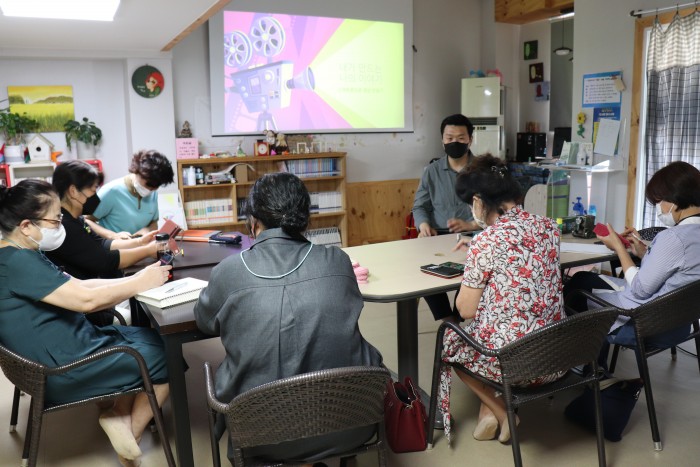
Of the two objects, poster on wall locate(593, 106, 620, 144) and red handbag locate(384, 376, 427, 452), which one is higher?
poster on wall locate(593, 106, 620, 144)

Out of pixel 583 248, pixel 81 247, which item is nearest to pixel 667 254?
pixel 583 248

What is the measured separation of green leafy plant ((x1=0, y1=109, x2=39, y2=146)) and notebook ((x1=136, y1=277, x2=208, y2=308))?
134 inches

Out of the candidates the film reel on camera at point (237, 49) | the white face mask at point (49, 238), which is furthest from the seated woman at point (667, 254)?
the film reel on camera at point (237, 49)

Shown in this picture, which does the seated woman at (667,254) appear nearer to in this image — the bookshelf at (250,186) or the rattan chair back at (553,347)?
the rattan chair back at (553,347)

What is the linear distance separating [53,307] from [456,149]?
2658mm

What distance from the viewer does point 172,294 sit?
7.54 ft

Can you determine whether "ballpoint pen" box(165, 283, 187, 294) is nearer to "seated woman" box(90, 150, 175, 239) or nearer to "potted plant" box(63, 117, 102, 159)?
"seated woman" box(90, 150, 175, 239)

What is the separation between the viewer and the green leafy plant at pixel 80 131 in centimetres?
527

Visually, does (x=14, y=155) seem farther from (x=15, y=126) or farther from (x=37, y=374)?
(x=37, y=374)

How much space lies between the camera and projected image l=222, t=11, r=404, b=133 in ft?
19.3

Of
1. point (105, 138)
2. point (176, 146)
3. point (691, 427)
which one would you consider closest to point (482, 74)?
point (176, 146)

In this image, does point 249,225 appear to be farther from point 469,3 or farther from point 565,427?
point 469,3

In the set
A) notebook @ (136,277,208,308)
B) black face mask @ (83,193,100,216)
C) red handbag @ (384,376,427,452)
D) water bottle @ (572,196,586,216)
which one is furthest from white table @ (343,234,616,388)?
water bottle @ (572,196,586,216)

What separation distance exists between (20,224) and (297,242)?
103cm
